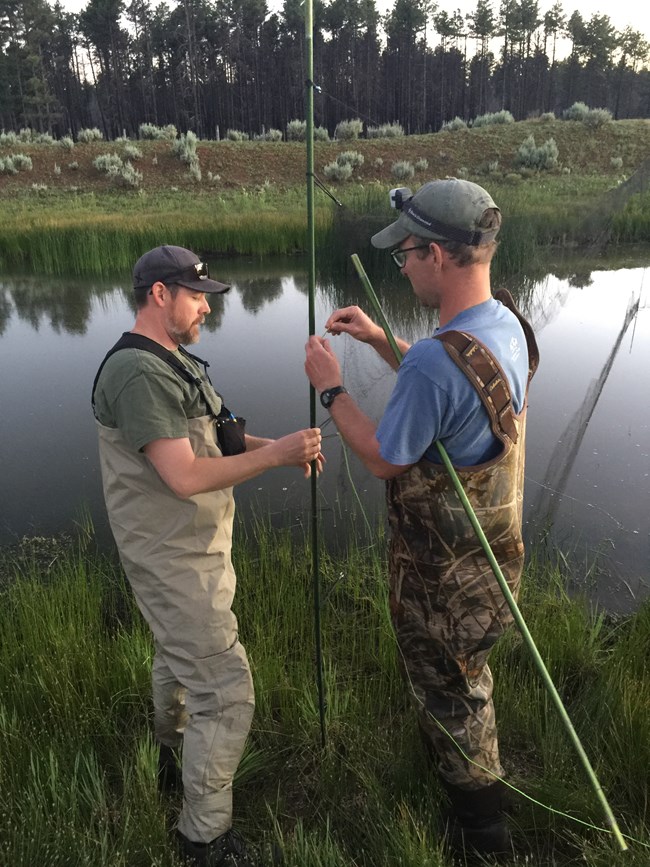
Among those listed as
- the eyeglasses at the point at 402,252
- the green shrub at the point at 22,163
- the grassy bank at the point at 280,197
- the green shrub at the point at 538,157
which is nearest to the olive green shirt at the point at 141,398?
the eyeglasses at the point at 402,252

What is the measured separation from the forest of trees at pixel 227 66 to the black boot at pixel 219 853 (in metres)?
47.4

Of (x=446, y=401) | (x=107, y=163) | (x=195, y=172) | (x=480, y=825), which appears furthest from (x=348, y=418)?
(x=107, y=163)

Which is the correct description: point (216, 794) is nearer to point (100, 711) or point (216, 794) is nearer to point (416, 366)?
point (100, 711)

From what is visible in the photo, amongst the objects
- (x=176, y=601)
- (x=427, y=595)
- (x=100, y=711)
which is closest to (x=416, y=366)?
(x=427, y=595)

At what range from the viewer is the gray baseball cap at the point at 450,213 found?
152 cm

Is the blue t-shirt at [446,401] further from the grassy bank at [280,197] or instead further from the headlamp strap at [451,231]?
the grassy bank at [280,197]

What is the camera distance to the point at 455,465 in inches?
63.2

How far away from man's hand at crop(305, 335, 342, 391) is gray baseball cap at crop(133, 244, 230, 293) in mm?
390

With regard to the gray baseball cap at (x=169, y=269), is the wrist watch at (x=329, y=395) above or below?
below

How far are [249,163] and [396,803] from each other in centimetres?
2705

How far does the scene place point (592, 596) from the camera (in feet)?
12.0

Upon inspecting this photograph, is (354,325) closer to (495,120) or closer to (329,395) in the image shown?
(329,395)

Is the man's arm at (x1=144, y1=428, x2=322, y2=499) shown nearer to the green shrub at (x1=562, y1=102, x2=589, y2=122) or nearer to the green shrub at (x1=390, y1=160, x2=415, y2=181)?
the green shrub at (x1=390, y1=160, x2=415, y2=181)

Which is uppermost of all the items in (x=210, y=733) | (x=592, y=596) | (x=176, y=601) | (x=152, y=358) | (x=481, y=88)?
(x=481, y=88)
